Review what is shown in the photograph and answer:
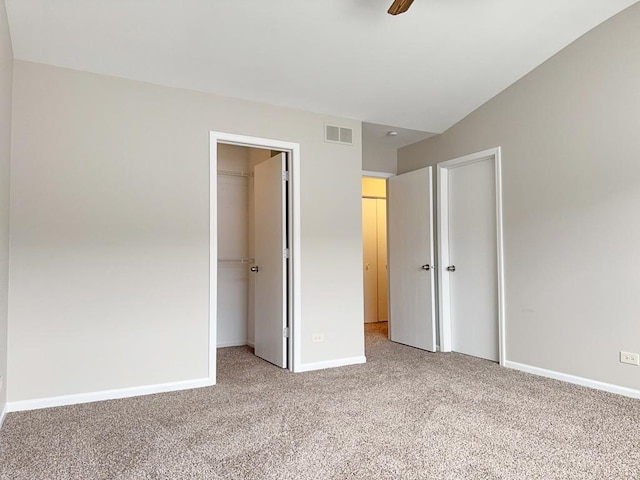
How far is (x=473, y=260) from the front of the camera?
462cm

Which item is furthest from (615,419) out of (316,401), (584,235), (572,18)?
(572,18)

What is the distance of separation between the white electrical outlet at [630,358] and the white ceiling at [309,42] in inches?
100

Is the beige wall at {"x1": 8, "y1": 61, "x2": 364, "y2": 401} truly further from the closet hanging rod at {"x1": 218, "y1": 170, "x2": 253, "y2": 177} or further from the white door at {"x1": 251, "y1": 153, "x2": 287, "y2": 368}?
the closet hanging rod at {"x1": 218, "y1": 170, "x2": 253, "y2": 177}

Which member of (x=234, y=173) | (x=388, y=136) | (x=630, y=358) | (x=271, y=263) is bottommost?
(x=630, y=358)

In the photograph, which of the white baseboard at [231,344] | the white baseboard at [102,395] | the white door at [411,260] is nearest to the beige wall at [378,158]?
the white door at [411,260]

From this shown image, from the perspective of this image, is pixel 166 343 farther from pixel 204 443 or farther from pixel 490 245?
pixel 490 245

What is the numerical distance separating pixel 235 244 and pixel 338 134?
1.92m

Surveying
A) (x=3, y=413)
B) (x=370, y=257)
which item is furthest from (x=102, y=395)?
(x=370, y=257)

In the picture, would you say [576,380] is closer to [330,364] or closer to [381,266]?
[330,364]

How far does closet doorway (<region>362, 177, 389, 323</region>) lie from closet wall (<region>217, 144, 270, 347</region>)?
83.3 inches

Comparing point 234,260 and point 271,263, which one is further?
point 234,260

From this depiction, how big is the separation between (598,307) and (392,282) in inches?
94.2

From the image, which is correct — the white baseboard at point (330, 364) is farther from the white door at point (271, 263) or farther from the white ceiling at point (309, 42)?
the white ceiling at point (309, 42)

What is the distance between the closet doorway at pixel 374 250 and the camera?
6758 mm
